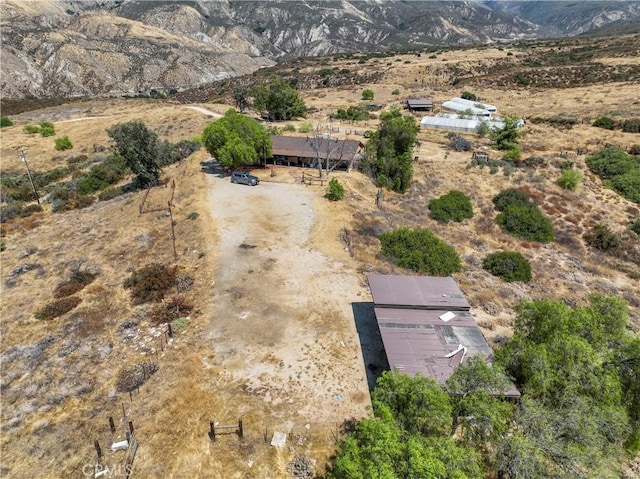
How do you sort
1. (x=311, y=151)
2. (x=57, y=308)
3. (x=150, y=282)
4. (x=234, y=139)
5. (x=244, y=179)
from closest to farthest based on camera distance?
(x=57, y=308)
(x=150, y=282)
(x=244, y=179)
(x=234, y=139)
(x=311, y=151)

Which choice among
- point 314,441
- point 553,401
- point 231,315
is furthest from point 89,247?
point 553,401

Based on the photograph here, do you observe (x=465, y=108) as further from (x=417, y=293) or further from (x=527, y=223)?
(x=417, y=293)

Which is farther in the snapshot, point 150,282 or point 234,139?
point 234,139

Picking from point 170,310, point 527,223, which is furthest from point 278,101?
point 170,310

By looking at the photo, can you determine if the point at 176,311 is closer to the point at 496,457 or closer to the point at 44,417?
the point at 44,417

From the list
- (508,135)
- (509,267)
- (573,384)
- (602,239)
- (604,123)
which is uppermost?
(604,123)

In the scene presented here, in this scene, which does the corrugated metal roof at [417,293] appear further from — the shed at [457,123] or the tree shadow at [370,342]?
the shed at [457,123]
